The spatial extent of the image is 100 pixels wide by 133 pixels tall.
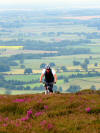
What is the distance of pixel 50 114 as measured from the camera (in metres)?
16.4

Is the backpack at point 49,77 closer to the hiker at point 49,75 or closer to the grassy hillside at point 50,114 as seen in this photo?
the hiker at point 49,75

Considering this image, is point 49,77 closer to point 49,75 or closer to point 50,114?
point 49,75

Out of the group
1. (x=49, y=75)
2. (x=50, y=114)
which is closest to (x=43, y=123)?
(x=50, y=114)

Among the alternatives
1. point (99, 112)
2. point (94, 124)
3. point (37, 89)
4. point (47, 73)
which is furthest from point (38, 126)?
point (37, 89)

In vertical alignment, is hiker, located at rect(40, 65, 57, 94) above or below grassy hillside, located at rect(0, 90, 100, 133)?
above

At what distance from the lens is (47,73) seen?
21.6 m

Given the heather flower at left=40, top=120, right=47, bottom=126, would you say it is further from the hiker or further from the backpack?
the backpack

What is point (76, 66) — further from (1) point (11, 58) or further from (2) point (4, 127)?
(2) point (4, 127)

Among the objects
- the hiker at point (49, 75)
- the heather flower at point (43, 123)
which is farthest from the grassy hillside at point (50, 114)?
the hiker at point (49, 75)

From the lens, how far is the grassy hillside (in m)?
14.0

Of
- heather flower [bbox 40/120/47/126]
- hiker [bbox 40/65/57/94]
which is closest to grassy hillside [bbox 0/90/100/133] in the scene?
heather flower [bbox 40/120/47/126]

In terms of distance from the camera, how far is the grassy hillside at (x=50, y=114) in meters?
14.0

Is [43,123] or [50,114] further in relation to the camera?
[50,114]

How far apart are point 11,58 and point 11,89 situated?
78.2 meters
